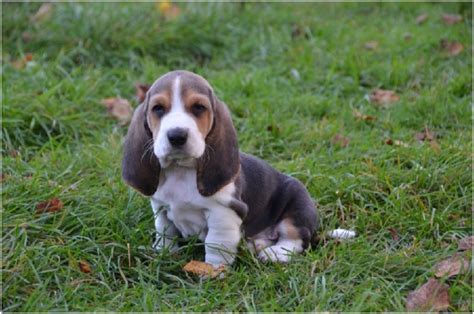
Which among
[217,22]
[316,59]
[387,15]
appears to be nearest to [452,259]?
[316,59]

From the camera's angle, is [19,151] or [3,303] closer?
[3,303]

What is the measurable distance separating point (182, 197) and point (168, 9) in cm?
477

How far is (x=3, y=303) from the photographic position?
363 cm

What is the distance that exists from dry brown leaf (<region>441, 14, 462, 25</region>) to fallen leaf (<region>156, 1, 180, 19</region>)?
3.03 meters

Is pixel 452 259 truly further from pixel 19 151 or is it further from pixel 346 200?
pixel 19 151

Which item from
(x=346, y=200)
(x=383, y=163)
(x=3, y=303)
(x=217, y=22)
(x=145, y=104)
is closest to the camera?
(x=3, y=303)

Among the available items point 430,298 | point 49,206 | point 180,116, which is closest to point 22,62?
point 49,206

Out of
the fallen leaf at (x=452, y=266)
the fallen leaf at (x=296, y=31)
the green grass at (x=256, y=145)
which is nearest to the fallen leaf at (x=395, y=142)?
the green grass at (x=256, y=145)

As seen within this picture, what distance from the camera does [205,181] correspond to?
3943 millimetres

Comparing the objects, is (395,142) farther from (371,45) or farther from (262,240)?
(371,45)

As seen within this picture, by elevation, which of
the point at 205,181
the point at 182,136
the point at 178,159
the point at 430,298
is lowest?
the point at 430,298

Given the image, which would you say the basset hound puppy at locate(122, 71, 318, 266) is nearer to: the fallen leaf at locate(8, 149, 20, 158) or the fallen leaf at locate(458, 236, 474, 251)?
the fallen leaf at locate(458, 236, 474, 251)

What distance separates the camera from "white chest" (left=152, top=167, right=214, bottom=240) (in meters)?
4.00

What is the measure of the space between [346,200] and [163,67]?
3086 mm
